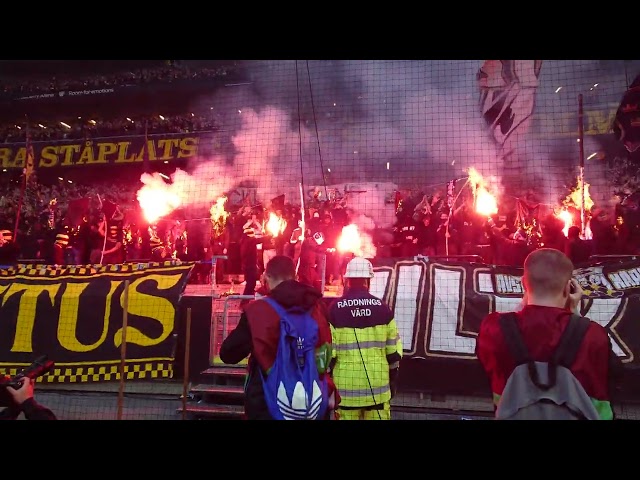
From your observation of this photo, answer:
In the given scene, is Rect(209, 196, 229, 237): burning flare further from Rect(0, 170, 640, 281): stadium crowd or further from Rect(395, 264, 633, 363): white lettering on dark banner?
Rect(395, 264, 633, 363): white lettering on dark banner

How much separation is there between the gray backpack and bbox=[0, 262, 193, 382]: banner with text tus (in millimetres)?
4390

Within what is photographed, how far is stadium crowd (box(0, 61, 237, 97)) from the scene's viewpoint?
10727mm

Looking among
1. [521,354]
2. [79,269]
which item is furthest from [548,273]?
[79,269]

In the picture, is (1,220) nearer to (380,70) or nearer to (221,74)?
(221,74)

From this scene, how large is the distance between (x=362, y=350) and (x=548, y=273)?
5.20 feet

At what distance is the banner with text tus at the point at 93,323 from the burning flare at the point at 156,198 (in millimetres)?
5695

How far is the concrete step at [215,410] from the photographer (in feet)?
17.1

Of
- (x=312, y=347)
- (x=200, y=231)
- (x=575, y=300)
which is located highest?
(x=200, y=231)

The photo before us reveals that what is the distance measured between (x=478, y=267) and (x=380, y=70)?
217 inches

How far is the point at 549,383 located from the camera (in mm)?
2168

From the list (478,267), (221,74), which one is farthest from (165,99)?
(478,267)

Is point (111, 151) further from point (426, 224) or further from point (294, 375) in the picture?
point (294, 375)

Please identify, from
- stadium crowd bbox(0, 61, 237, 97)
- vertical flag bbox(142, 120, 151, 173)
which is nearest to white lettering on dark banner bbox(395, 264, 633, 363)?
stadium crowd bbox(0, 61, 237, 97)

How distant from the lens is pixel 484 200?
10945mm
